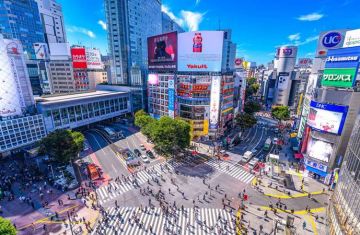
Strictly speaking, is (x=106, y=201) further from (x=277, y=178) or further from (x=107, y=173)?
(x=277, y=178)

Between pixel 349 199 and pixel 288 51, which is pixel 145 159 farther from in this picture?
pixel 288 51

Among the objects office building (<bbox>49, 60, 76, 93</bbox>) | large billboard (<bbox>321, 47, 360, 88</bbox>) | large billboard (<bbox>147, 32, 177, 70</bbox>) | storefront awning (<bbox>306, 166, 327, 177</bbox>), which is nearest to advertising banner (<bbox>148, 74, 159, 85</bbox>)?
large billboard (<bbox>147, 32, 177, 70</bbox>)

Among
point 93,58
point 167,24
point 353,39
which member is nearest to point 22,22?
point 93,58

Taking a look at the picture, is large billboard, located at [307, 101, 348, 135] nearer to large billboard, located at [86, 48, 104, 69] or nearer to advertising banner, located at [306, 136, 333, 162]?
advertising banner, located at [306, 136, 333, 162]

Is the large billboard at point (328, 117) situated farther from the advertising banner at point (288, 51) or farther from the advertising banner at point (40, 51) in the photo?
the advertising banner at point (40, 51)

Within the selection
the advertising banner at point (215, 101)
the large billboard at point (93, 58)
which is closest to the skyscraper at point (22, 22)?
the large billboard at point (93, 58)
